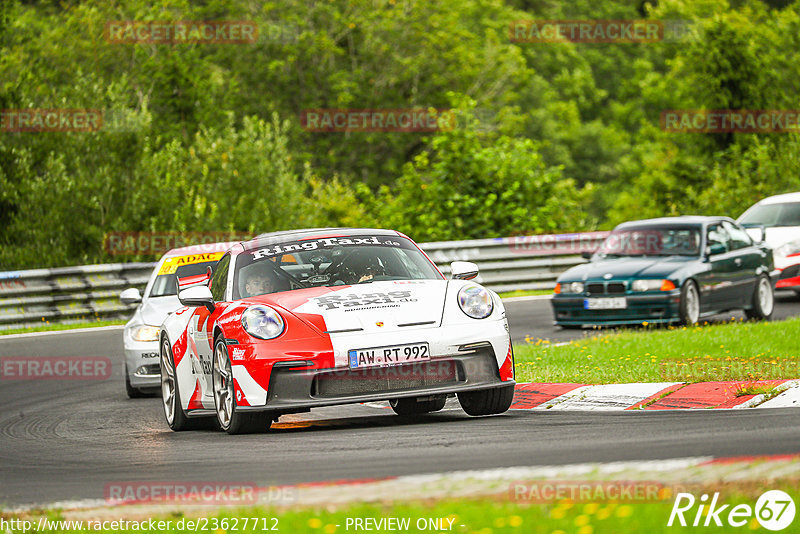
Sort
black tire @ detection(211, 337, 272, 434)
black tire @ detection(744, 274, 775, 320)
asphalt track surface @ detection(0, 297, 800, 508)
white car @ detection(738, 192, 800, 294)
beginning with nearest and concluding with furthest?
1. asphalt track surface @ detection(0, 297, 800, 508)
2. black tire @ detection(211, 337, 272, 434)
3. black tire @ detection(744, 274, 775, 320)
4. white car @ detection(738, 192, 800, 294)

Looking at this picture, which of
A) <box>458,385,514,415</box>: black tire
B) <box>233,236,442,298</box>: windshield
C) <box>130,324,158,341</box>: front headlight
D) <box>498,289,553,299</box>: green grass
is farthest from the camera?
<box>498,289,553,299</box>: green grass

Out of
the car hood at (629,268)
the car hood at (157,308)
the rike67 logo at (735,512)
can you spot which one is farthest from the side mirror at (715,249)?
the rike67 logo at (735,512)

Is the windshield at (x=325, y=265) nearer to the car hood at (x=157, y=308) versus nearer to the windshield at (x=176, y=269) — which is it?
the car hood at (x=157, y=308)

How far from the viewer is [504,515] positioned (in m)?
5.10

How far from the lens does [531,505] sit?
208 inches

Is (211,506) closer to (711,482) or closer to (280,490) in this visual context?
(280,490)

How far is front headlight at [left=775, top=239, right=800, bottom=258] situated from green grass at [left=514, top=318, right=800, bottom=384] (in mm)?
4501

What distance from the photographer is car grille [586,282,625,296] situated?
16078mm

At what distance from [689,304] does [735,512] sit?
11.3m

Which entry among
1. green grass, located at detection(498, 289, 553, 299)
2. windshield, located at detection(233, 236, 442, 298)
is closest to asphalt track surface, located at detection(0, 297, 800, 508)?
windshield, located at detection(233, 236, 442, 298)

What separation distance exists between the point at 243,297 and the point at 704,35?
89.3 feet

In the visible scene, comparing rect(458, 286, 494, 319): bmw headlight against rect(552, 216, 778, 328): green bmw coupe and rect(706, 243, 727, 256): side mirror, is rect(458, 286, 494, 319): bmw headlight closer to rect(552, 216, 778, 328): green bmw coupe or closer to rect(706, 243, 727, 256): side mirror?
rect(552, 216, 778, 328): green bmw coupe

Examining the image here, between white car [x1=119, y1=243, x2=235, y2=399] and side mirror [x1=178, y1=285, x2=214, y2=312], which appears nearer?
side mirror [x1=178, y1=285, x2=214, y2=312]

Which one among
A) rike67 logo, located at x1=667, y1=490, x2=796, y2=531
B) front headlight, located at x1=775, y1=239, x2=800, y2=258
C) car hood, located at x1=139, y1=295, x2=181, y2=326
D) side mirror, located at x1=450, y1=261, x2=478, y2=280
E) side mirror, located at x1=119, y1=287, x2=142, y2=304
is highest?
side mirror, located at x1=450, y1=261, x2=478, y2=280
